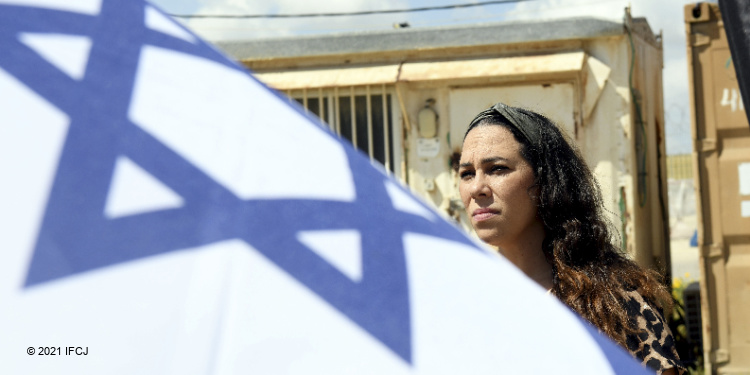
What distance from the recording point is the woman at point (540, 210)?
174cm

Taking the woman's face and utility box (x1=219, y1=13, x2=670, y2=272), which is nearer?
the woman's face

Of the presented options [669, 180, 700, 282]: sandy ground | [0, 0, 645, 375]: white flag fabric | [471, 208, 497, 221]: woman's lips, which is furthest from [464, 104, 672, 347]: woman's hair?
[669, 180, 700, 282]: sandy ground

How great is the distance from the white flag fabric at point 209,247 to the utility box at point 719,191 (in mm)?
4458

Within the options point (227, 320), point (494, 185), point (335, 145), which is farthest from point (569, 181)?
point (227, 320)

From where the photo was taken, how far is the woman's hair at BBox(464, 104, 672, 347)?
1687 mm

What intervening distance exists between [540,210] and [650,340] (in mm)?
410

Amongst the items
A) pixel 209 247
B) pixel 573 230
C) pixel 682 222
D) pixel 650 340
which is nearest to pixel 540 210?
pixel 573 230

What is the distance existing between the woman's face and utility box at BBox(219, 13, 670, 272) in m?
3.26

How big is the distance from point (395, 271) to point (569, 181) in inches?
48.6

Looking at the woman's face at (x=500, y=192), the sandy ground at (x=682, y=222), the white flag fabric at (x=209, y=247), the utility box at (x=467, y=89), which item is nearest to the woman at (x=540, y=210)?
the woman's face at (x=500, y=192)

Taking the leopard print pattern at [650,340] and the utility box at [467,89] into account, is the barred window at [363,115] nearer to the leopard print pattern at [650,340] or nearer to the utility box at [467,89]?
the utility box at [467,89]

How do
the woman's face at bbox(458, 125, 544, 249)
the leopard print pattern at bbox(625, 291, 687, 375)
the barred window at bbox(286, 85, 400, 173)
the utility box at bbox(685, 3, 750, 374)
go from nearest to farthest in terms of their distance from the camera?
1. the leopard print pattern at bbox(625, 291, 687, 375)
2. the woman's face at bbox(458, 125, 544, 249)
3. the utility box at bbox(685, 3, 750, 374)
4. the barred window at bbox(286, 85, 400, 173)

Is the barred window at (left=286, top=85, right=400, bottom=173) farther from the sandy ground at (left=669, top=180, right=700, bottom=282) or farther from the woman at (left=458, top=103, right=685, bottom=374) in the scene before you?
the sandy ground at (left=669, top=180, right=700, bottom=282)

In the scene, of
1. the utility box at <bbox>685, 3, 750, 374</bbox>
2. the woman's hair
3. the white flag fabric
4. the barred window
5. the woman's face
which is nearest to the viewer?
the white flag fabric
